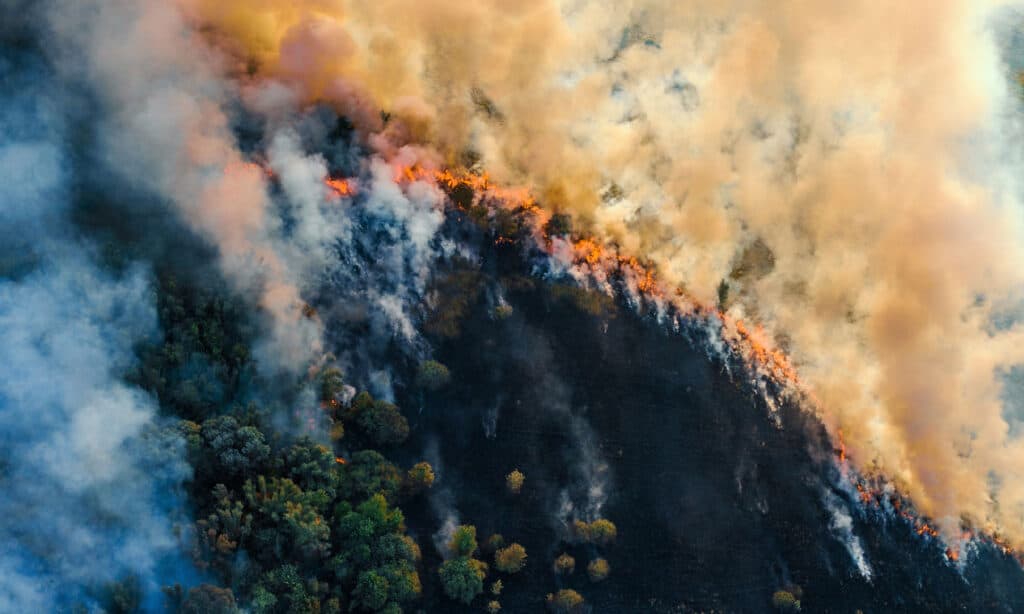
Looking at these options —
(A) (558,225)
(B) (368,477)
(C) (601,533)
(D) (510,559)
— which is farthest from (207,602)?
(A) (558,225)

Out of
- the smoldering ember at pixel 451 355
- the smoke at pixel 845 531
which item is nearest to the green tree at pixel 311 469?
the smoldering ember at pixel 451 355

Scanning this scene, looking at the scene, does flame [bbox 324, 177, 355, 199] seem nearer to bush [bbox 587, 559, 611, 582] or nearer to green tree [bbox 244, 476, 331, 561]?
green tree [bbox 244, 476, 331, 561]

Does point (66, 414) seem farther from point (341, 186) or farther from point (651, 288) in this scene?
point (651, 288)

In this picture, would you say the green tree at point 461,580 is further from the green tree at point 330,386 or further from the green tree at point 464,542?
the green tree at point 330,386

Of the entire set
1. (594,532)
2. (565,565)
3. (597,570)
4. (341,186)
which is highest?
(341,186)

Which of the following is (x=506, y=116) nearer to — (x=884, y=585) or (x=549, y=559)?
(x=549, y=559)

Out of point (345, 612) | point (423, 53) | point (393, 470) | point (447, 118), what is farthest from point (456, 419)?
point (423, 53)
